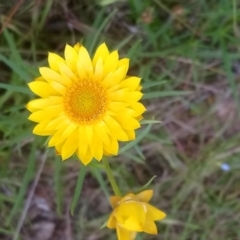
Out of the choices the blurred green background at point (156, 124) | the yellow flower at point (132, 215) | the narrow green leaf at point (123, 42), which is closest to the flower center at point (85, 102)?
the yellow flower at point (132, 215)

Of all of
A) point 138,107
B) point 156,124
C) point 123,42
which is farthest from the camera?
point 156,124

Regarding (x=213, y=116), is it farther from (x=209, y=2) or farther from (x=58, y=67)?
(x=58, y=67)

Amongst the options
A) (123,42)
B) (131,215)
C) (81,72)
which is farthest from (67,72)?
(123,42)

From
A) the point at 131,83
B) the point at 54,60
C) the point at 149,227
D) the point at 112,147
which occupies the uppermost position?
the point at 54,60

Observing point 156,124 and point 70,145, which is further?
point 156,124

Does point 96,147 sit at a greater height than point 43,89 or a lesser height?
lesser

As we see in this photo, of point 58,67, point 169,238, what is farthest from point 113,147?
point 169,238

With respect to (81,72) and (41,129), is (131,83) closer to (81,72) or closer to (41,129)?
(81,72)
